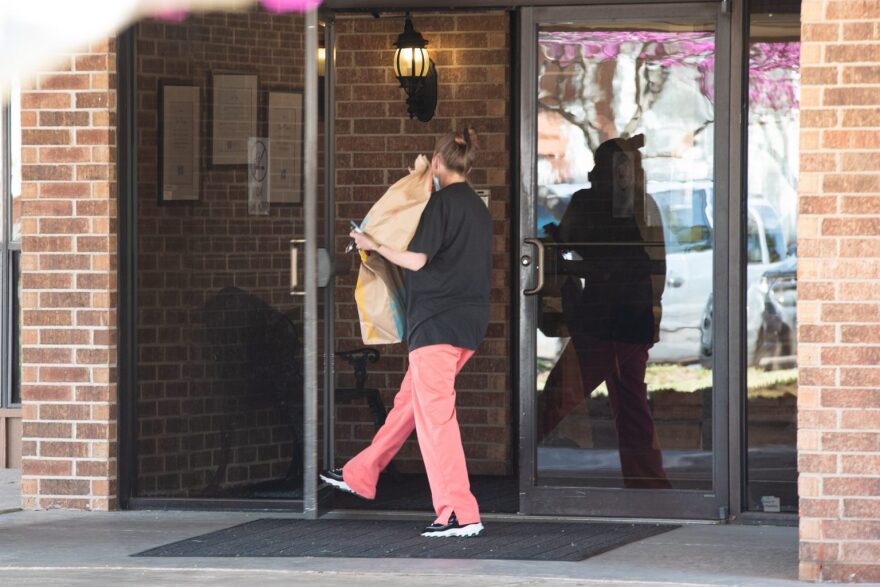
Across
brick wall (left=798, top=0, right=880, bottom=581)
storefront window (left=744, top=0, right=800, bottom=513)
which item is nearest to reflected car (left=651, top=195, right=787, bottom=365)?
storefront window (left=744, top=0, right=800, bottom=513)

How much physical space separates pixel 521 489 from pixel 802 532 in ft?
5.83

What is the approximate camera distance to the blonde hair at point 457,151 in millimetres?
6371

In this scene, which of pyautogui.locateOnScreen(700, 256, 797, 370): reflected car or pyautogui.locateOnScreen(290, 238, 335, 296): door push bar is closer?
pyautogui.locateOnScreen(700, 256, 797, 370): reflected car

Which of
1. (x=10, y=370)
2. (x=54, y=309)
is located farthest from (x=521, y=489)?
(x=10, y=370)

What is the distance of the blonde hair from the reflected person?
617mm

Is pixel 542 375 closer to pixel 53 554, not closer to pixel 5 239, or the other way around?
pixel 53 554

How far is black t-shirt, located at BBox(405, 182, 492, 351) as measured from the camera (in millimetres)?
6332

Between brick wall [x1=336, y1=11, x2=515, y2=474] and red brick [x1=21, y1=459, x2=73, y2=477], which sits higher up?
brick wall [x1=336, y1=11, x2=515, y2=474]

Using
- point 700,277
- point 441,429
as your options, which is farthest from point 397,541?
point 700,277

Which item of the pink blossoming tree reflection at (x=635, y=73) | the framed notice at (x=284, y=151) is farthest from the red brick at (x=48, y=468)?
the pink blossoming tree reflection at (x=635, y=73)

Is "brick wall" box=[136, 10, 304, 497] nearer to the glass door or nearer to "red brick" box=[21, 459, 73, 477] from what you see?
"red brick" box=[21, 459, 73, 477]

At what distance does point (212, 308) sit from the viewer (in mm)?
7094

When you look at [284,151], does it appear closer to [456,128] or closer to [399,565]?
[456,128]

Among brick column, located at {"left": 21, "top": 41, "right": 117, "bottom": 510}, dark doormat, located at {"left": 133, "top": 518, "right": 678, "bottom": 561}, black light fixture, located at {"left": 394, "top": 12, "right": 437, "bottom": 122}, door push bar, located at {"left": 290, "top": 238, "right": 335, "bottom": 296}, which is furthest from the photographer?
black light fixture, located at {"left": 394, "top": 12, "right": 437, "bottom": 122}
